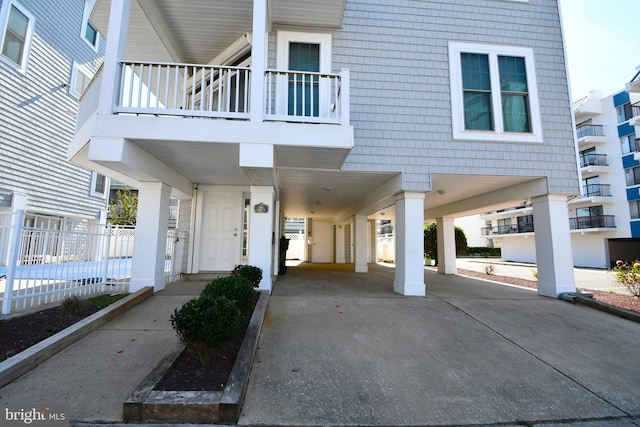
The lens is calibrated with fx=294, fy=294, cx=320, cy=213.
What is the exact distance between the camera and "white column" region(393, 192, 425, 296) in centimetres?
613

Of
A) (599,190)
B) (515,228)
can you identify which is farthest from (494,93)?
(515,228)

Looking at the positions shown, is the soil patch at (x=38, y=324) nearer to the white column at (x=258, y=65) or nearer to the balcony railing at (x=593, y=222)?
the white column at (x=258, y=65)

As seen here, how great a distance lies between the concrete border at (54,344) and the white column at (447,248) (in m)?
9.77

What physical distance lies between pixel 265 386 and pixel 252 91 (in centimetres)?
401

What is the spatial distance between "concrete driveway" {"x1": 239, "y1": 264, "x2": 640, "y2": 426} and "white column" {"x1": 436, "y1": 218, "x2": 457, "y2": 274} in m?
5.15

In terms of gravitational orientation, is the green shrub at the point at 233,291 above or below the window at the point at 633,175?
below

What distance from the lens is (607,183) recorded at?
67.1 ft

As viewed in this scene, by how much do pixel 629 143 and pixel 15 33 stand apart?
31.3m

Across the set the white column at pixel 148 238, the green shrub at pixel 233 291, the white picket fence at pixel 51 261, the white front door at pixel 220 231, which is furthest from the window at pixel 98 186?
the green shrub at pixel 233 291

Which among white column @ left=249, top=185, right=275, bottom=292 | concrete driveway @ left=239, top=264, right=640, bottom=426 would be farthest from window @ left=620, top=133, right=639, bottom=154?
white column @ left=249, top=185, right=275, bottom=292

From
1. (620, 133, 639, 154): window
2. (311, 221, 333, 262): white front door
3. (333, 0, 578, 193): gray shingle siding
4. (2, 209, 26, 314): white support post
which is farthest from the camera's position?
(620, 133, 639, 154): window

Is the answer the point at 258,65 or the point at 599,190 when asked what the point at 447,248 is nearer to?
the point at 258,65

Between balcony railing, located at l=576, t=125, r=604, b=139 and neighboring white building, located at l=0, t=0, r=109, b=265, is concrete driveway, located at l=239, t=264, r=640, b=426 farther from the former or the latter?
balcony railing, located at l=576, t=125, r=604, b=139

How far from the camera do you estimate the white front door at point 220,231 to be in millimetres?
7254
